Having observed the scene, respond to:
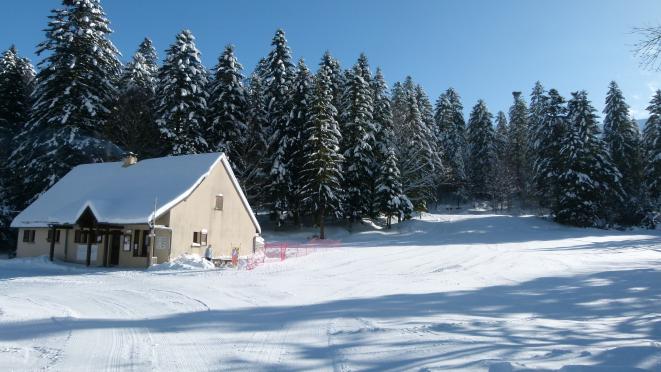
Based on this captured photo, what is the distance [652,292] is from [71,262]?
86.0ft

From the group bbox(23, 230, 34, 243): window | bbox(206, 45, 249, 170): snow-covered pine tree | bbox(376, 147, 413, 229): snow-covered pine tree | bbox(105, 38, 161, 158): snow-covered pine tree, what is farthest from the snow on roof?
bbox(376, 147, 413, 229): snow-covered pine tree

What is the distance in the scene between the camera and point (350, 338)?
332 inches

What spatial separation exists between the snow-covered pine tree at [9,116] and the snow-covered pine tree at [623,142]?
54.0m

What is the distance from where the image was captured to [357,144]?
41281mm

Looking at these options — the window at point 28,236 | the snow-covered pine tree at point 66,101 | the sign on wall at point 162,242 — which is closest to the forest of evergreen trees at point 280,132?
the snow-covered pine tree at point 66,101

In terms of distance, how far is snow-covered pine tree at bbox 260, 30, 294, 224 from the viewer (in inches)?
1507

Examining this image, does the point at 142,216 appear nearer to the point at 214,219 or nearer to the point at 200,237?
the point at 200,237

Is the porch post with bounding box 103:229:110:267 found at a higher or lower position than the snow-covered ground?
higher

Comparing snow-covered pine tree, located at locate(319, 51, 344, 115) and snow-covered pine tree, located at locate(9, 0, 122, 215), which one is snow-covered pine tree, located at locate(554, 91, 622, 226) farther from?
snow-covered pine tree, located at locate(9, 0, 122, 215)

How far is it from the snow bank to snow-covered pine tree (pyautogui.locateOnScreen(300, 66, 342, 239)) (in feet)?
49.8

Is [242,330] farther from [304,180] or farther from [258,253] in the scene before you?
[304,180]

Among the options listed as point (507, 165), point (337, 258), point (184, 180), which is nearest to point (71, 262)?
point (184, 180)

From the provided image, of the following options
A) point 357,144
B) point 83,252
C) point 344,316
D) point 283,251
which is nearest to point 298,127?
point 357,144

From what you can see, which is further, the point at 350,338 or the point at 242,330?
the point at 242,330
